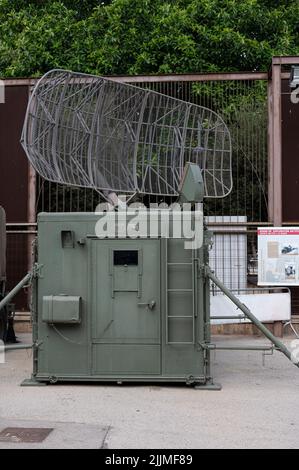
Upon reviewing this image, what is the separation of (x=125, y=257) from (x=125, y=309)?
25.6 inches

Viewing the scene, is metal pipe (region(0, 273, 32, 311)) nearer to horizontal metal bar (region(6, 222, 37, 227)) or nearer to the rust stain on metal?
the rust stain on metal

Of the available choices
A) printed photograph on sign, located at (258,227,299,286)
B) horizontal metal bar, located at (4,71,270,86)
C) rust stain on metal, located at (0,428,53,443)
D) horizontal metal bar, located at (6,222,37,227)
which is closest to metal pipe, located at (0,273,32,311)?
rust stain on metal, located at (0,428,53,443)

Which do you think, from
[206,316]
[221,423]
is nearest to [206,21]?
[206,316]

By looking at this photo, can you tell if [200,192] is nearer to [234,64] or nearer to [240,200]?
[240,200]

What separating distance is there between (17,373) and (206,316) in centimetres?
299

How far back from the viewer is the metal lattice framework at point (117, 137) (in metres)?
7.61

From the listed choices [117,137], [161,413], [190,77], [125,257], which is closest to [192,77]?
[190,77]

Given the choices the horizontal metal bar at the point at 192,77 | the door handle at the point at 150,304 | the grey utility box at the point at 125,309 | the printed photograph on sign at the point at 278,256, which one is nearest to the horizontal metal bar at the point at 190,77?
the horizontal metal bar at the point at 192,77

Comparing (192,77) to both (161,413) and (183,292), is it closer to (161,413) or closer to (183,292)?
(183,292)

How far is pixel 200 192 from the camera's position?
7.89m

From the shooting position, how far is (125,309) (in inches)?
303

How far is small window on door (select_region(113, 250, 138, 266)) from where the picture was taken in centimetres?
770

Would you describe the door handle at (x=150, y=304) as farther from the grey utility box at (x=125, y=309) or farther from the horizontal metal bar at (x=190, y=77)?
the horizontal metal bar at (x=190, y=77)
